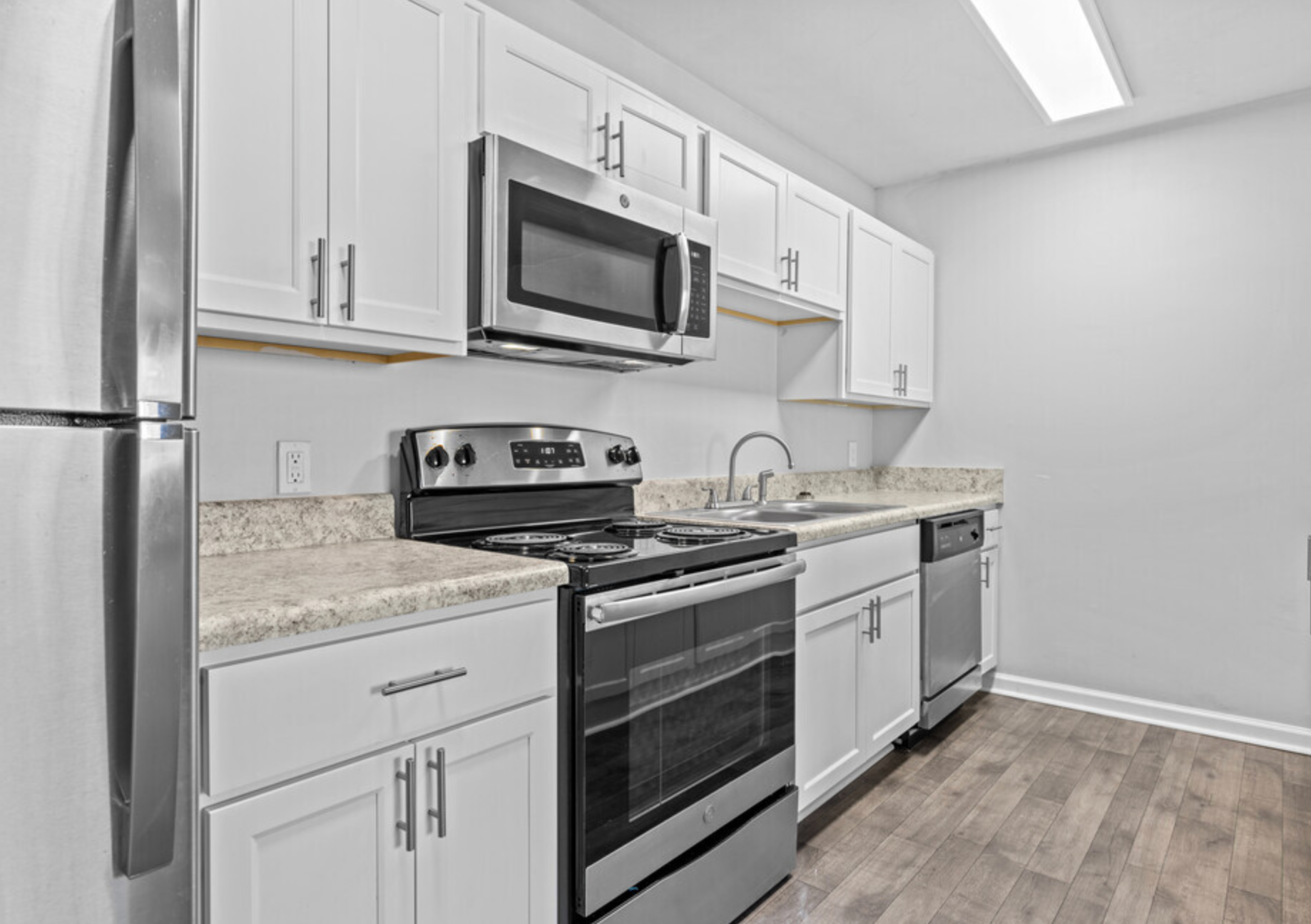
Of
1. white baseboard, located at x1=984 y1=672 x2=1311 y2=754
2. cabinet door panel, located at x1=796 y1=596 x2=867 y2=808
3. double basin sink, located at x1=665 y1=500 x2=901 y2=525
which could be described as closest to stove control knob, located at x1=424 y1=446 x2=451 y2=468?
double basin sink, located at x1=665 y1=500 x2=901 y2=525

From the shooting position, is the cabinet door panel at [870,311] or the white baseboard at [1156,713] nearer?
the white baseboard at [1156,713]

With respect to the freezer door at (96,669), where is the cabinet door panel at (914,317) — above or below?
above

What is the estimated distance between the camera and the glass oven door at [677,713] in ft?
4.76

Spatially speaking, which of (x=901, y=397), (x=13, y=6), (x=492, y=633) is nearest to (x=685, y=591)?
(x=492, y=633)

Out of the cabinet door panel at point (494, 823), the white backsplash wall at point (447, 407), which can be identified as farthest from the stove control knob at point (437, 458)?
the cabinet door panel at point (494, 823)

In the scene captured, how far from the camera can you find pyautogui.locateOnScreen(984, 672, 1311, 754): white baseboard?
2.92 meters

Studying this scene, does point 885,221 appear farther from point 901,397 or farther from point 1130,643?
point 1130,643

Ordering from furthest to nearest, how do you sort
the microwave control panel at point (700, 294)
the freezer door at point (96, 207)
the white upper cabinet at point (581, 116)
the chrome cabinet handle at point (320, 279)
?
the microwave control panel at point (700, 294) → the white upper cabinet at point (581, 116) → the chrome cabinet handle at point (320, 279) → the freezer door at point (96, 207)

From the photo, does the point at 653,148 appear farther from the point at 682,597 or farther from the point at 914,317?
the point at 914,317

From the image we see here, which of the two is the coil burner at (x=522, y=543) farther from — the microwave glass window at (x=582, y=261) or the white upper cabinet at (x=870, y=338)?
the white upper cabinet at (x=870, y=338)

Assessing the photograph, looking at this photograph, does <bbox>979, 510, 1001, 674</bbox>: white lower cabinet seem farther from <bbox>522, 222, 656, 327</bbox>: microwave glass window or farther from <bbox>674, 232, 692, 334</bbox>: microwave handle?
<bbox>522, 222, 656, 327</bbox>: microwave glass window

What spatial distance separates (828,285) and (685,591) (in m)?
1.71

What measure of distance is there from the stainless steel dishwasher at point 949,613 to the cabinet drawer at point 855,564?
0.12 meters

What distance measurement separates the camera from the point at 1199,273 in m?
3.09
